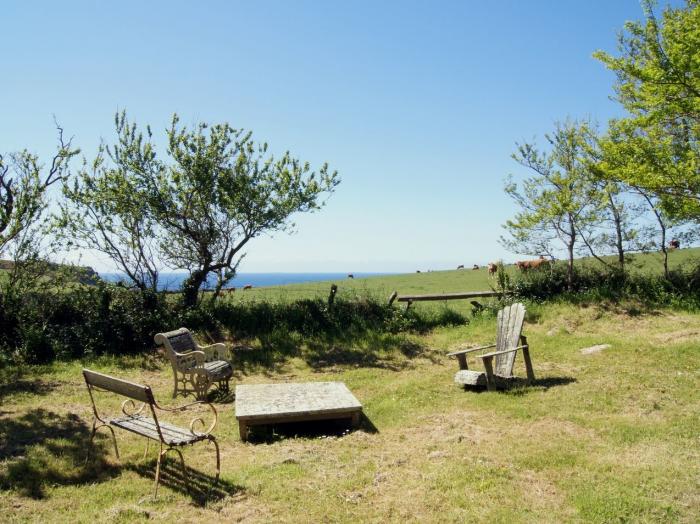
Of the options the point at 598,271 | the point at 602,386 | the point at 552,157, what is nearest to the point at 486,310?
the point at 598,271

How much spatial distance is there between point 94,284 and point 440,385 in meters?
10.1

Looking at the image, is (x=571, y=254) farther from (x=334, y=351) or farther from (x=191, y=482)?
(x=191, y=482)

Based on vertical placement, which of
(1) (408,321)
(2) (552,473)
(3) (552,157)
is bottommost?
(2) (552,473)

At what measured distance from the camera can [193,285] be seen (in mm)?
14438

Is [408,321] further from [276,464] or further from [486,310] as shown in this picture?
[276,464]

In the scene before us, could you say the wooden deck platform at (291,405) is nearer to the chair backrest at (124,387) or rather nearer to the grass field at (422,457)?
the grass field at (422,457)

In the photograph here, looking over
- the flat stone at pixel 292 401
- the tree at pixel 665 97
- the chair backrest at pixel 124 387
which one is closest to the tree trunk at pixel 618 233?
the tree at pixel 665 97

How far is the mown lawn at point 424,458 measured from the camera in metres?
4.59

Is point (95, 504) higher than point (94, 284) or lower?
lower

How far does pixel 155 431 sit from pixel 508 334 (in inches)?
265

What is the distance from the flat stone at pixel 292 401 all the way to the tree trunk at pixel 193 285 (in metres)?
6.56

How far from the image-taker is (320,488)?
5.10 meters

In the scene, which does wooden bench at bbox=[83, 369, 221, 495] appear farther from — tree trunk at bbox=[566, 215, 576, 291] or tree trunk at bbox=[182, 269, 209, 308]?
tree trunk at bbox=[566, 215, 576, 291]

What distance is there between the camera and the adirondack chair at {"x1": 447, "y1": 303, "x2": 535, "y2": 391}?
28.2ft
